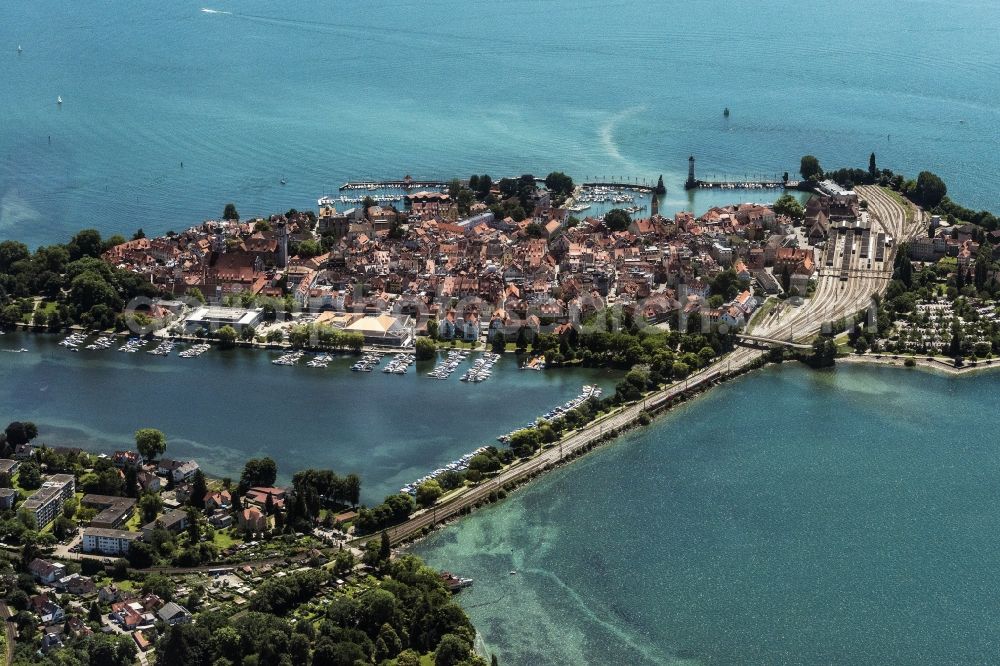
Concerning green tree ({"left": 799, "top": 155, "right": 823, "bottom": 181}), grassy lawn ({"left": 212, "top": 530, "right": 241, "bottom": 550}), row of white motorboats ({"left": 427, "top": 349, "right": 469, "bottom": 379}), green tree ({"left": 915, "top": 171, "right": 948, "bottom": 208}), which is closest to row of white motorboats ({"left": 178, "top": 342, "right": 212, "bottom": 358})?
row of white motorboats ({"left": 427, "top": 349, "right": 469, "bottom": 379})

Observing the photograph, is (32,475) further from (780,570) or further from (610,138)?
(610,138)

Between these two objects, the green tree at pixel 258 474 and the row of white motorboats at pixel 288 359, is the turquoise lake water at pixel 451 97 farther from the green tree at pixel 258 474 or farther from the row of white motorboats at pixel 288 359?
the green tree at pixel 258 474

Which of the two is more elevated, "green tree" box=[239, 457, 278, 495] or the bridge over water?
the bridge over water

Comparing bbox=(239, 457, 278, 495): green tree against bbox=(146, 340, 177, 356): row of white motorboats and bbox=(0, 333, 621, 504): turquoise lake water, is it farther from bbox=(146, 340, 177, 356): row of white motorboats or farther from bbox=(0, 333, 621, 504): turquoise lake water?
bbox=(146, 340, 177, 356): row of white motorboats

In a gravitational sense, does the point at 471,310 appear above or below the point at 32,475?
above

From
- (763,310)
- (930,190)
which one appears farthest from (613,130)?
(763,310)

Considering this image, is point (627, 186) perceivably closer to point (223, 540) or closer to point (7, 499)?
point (223, 540)

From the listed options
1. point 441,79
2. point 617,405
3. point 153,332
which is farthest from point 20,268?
point 441,79
